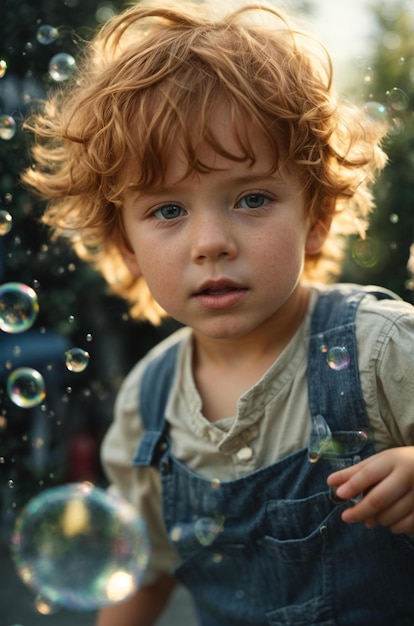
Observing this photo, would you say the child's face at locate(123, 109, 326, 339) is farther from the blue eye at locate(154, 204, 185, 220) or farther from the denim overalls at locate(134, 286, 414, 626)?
the denim overalls at locate(134, 286, 414, 626)

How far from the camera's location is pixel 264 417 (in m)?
1.19

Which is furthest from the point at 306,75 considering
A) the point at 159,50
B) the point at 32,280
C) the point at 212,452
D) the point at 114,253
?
the point at 32,280

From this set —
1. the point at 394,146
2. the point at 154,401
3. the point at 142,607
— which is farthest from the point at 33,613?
the point at 394,146

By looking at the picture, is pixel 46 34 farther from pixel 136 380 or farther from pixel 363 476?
pixel 363 476

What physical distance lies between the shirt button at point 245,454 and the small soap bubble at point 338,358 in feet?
0.62

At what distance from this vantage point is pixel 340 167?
1238mm

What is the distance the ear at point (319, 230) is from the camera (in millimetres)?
1235

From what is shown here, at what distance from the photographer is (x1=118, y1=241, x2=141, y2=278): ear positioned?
1.33m

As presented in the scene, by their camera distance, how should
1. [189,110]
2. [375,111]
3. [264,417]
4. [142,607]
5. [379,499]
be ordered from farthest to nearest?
[142,607]
[375,111]
[264,417]
[189,110]
[379,499]

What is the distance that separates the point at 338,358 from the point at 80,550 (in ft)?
1.81

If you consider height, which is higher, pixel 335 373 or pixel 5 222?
pixel 5 222

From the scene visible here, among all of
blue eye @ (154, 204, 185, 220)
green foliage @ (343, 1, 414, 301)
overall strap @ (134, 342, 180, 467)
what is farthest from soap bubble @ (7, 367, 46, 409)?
green foliage @ (343, 1, 414, 301)

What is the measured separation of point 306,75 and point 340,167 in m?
0.16

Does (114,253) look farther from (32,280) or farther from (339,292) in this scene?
(339,292)
